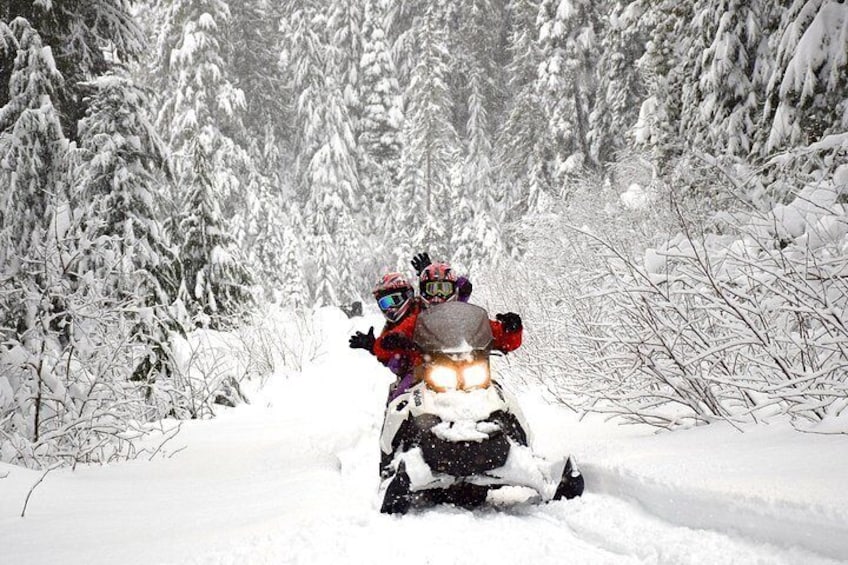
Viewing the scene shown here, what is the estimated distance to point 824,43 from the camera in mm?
6543

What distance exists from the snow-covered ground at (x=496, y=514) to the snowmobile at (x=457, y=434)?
16 centimetres

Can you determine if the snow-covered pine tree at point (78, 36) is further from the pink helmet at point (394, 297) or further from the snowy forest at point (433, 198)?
the pink helmet at point (394, 297)

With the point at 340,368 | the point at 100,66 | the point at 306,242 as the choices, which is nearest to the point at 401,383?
the point at 100,66

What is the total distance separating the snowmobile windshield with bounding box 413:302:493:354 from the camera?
12.2ft

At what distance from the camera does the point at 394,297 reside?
490cm

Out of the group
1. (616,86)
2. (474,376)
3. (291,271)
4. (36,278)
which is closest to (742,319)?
(474,376)

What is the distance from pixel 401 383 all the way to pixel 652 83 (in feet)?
41.2

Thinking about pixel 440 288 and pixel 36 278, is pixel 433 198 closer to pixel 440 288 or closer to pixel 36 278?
pixel 36 278

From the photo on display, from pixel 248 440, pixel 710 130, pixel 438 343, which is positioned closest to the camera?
pixel 438 343

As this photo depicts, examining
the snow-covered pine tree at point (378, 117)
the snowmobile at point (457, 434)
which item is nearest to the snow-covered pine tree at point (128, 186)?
the snowmobile at point (457, 434)

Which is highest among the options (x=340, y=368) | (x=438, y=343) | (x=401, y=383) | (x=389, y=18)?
(x=389, y=18)

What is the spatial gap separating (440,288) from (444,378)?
119 centimetres

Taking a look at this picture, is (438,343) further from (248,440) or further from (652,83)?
(652,83)

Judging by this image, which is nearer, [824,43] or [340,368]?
[824,43]
